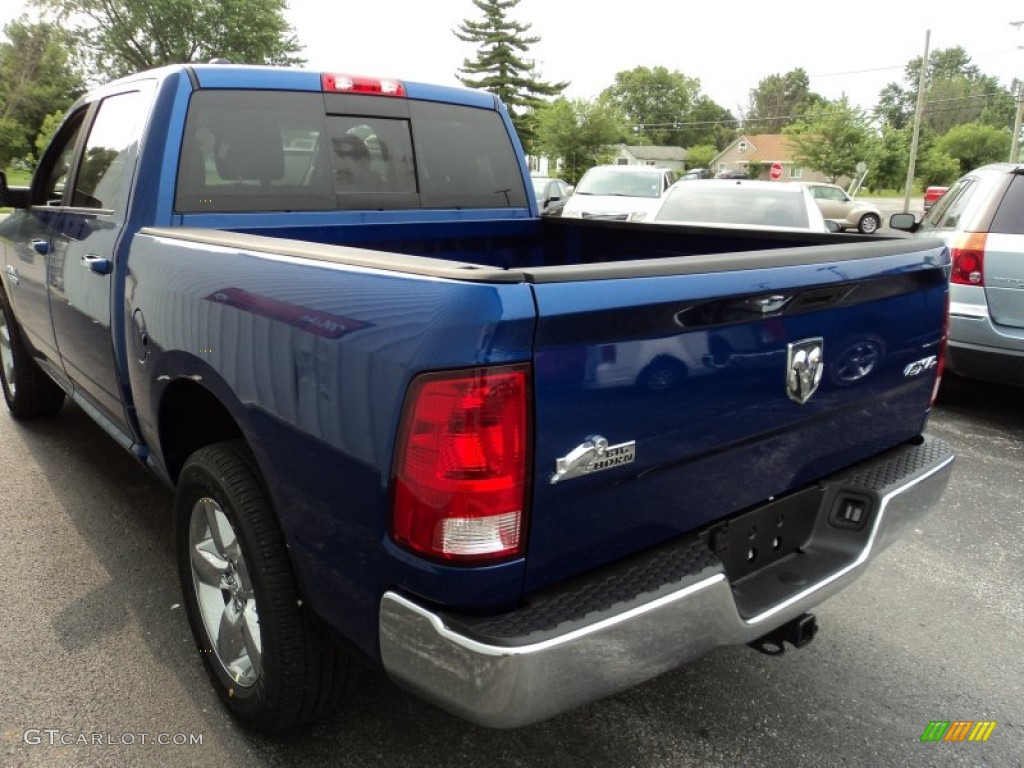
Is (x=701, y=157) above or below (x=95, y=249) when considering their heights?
above

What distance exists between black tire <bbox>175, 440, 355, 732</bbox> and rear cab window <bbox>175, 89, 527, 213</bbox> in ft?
4.00

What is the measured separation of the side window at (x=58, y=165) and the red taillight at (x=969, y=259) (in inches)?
205

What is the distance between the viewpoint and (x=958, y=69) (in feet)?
385

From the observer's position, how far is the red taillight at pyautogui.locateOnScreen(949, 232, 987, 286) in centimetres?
515

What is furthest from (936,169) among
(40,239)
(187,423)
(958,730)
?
(187,423)

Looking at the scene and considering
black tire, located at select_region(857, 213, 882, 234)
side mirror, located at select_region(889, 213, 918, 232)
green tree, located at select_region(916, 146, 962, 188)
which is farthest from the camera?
green tree, located at select_region(916, 146, 962, 188)

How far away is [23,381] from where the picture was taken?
4980 mm

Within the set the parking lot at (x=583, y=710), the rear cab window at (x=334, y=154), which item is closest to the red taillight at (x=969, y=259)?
the parking lot at (x=583, y=710)

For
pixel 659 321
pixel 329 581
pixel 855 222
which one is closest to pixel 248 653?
pixel 329 581

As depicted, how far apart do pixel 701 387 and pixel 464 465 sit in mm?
608

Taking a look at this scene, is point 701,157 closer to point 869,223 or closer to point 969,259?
point 869,223

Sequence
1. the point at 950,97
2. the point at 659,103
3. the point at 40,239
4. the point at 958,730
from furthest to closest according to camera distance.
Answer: the point at 659,103 < the point at 950,97 < the point at 40,239 < the point at 958,730

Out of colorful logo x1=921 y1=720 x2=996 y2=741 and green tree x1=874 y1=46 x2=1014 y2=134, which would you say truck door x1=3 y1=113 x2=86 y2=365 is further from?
green tree x1=874 y1=46 x2=1014 y2=134

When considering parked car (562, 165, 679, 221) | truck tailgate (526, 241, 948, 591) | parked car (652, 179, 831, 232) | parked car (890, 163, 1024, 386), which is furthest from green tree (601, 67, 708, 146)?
truck tailgate (526, 241, 948, 591)
